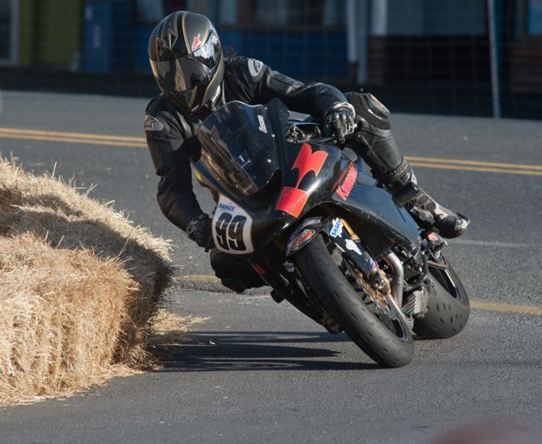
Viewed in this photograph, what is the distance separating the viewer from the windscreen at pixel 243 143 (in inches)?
206

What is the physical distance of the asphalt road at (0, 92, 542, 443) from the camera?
4.67 metres

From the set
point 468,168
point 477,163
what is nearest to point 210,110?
point 468,168

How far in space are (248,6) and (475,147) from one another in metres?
11.1

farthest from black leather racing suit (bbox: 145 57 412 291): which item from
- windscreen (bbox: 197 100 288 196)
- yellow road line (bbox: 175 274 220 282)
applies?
yellow road line (bbox: 175 274 220 282)

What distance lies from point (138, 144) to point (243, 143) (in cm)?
713

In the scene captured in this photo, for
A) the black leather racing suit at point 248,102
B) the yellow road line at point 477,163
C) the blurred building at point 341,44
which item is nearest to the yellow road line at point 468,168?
the yellow road line at point 477,163

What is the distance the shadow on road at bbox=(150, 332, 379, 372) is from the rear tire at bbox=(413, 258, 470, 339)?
1.25ft

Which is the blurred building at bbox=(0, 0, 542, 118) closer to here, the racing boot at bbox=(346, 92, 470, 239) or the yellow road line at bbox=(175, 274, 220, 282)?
the yellow road line at bbox=(175, 274, 220, 282)

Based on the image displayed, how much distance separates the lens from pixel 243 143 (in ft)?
17.5

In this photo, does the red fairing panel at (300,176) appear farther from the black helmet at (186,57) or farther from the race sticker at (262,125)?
the black helmet at (186,57)

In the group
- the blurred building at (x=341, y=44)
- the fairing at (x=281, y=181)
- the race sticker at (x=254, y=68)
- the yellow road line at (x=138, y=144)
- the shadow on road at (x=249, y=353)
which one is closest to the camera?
the fairing at (x=281, y=181)

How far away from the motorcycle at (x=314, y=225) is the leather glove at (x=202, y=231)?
129 mm

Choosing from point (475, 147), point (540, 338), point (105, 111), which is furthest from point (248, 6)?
point (540, 338)

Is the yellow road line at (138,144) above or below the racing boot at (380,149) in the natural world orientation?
below
